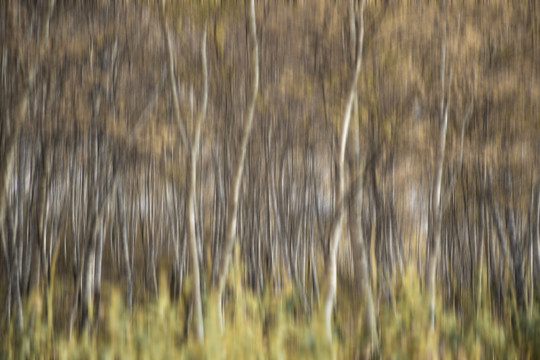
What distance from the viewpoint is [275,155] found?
9297 millimetres

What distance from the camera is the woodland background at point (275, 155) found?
4.82m

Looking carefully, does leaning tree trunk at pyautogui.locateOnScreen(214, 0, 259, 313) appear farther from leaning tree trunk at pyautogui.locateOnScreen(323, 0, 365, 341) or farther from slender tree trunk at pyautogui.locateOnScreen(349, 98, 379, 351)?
slender tree trunk at pyautogui.locateOnScreen(349, 98, 379, 351)

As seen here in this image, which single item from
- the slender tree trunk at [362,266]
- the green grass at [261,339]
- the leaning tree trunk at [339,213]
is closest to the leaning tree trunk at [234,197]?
the green grass at [261,339]

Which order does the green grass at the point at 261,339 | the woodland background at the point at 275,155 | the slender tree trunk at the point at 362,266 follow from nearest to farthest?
the green grass at the point at 261,339
the woodland background at the point at 275,155
the slender tree trunk at the point at 362,266

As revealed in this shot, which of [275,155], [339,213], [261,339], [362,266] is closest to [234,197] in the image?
[339,213]

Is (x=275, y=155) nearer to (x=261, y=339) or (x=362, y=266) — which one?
(x=362, y=266)

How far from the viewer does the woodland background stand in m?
4.82

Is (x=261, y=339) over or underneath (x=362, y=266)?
underneath

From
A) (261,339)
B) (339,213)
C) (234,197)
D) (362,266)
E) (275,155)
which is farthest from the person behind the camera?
(275,155)

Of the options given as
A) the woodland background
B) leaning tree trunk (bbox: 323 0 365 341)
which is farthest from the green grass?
leaning tree trunk (bbox: 323 0 365 341)

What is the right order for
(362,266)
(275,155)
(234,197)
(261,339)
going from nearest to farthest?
(261,339) → (234,197) → (362,266) → (275,155)

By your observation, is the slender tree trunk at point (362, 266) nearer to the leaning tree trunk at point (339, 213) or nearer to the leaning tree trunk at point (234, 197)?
the leaning tree trunk at point (339, 213)

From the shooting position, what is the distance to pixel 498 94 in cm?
668

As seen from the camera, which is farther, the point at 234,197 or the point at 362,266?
the point at 362,266
